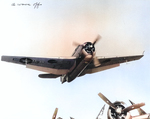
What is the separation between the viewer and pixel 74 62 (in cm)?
568

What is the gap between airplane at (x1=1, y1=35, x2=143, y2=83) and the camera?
5.37m

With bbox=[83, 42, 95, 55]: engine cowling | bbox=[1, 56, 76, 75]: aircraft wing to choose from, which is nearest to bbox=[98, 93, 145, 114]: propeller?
bbox=[1, 56, 76, 75]: aircraft wing

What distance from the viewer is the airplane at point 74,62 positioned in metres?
5.37

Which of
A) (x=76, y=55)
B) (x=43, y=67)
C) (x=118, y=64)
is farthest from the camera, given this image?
(x=118, y=64)

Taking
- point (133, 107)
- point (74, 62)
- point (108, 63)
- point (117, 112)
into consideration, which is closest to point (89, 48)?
point (74, 62)

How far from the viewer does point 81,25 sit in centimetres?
577

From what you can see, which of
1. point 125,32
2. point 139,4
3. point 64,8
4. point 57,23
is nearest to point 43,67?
point 57,23

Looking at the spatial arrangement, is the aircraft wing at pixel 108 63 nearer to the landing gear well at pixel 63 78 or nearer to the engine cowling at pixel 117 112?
the landing gear well at pixel 63 78

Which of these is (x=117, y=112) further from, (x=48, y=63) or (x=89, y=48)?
(x=48, y=63)

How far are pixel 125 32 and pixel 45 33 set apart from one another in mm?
2261

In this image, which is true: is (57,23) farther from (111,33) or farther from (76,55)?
(111,33)

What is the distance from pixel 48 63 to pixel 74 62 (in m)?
0.77

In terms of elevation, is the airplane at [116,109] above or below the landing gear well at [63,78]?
below

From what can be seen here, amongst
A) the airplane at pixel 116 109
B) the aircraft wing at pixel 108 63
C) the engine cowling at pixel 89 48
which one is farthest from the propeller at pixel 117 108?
the engine cowling at pixel 89 48
